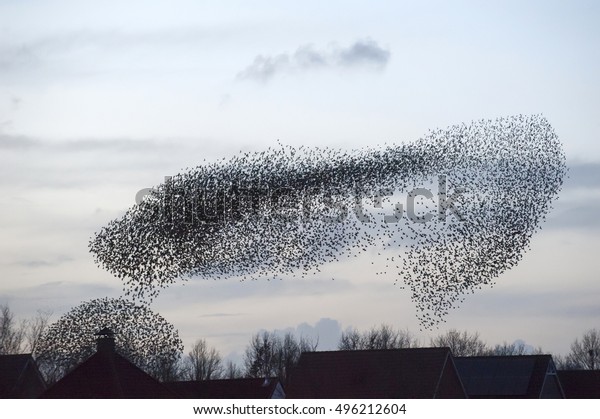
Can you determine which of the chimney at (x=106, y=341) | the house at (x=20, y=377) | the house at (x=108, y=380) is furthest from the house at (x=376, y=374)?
the house at (x=20, y=377)

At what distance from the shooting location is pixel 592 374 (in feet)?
188

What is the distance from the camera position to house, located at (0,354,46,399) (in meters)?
46.8

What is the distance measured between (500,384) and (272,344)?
57.4 feet

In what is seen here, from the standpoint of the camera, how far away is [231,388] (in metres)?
49.8

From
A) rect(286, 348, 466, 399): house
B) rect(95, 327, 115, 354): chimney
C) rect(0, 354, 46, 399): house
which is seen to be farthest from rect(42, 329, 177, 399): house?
rect(0, 354, 46, 399): house

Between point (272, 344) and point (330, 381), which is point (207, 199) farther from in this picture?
point (272, 344)

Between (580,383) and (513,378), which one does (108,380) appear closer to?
(513,378)

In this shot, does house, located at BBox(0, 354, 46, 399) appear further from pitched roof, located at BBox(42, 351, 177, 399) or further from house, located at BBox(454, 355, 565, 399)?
house, located at BBox(454, 355, 565, 399)

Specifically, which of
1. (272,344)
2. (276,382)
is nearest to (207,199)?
(276,382)

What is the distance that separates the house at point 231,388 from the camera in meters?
47.8

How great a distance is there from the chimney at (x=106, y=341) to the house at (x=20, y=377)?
20.4 ft

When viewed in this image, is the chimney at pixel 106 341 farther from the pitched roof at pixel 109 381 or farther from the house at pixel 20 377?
the house at pixel 20 377

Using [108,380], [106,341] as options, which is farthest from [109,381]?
[106,341]

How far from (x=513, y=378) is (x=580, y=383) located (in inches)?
287
